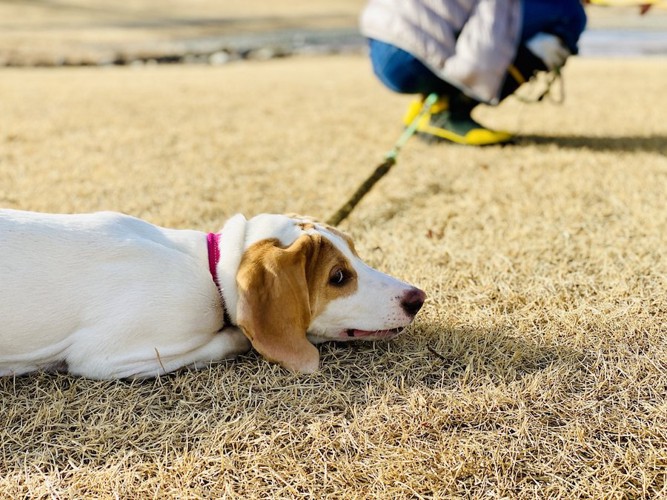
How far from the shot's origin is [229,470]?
1794 mm

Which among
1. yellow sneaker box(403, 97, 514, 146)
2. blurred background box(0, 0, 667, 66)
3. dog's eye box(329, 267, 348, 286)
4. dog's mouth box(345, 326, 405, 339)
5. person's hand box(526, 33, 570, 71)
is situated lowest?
blurred background box(0, 0, 667, 66)

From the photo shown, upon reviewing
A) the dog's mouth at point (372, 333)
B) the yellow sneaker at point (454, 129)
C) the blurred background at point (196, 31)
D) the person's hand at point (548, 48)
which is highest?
the person's hand at point (548, 48)

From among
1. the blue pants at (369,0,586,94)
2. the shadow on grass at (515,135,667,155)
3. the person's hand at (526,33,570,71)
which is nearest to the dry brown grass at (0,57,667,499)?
the shadow on grass at (515,135,667,155)

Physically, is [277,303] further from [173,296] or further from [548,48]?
[548,48]

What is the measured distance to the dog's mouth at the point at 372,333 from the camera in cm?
232

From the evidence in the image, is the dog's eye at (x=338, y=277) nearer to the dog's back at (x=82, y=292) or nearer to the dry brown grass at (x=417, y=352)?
the dry brown grass at (x=417, y=352)

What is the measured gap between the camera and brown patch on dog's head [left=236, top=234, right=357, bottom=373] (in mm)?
2068

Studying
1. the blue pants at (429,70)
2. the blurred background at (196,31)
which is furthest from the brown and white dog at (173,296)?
the blurred background at (196,31)

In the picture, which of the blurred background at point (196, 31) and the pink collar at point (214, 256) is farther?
the blurred background at point (196, 31)

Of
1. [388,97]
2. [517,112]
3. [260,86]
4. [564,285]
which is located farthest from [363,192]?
[260,86]

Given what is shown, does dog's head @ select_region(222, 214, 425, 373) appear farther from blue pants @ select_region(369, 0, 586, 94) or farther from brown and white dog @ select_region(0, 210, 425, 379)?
blue pants @ select_region(369, 0, 586, 94)

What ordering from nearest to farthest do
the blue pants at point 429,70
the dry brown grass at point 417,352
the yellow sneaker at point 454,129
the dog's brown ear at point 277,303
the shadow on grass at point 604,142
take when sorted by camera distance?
the dry brown grass at point 417,352 → the dog's brown ear at point 277,303 → the blue pants at point 429,70 → the shadow on grass at point 604,142 → the yellow sneaker at point 454,129

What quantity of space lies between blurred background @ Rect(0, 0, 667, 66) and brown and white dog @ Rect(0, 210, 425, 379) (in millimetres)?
3434

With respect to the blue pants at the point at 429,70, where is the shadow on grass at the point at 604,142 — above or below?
below
